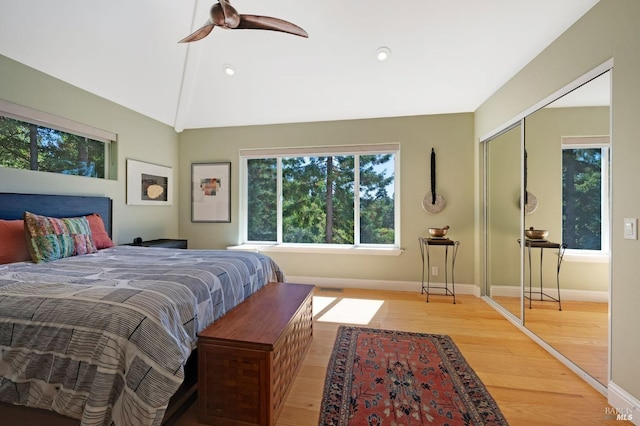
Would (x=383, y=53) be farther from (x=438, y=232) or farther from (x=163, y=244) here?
(x=163, y=244)

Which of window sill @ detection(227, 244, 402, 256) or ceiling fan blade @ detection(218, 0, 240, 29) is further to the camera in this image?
window sill @ detection(227, 244, 402, 256)

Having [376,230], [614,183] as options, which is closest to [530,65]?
[614,183]

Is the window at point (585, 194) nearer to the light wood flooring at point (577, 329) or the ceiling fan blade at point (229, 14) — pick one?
the light wood flooring at point (577, 329)

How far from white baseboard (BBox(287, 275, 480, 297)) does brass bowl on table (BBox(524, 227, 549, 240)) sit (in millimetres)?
1283

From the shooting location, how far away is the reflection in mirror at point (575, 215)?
1.75 m

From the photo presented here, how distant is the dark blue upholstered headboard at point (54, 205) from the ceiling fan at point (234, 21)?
1998 millimetres

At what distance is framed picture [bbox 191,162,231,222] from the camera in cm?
424

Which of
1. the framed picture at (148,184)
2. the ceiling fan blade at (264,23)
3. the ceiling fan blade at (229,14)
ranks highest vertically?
the ceiling fan blade at (264,23)

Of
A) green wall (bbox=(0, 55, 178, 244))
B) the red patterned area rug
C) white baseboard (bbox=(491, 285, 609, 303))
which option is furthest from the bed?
white baseboard (bbox=(491, 285, 609, 303))

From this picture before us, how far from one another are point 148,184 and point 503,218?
15.0 ft

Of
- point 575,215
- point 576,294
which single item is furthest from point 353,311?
point 575,215

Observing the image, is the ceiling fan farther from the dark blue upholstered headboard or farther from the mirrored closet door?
the mirrored closet door

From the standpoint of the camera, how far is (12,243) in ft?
6.59

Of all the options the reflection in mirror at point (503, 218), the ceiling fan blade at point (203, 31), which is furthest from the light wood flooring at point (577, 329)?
the ceiling fan blade at point (203, 31)
